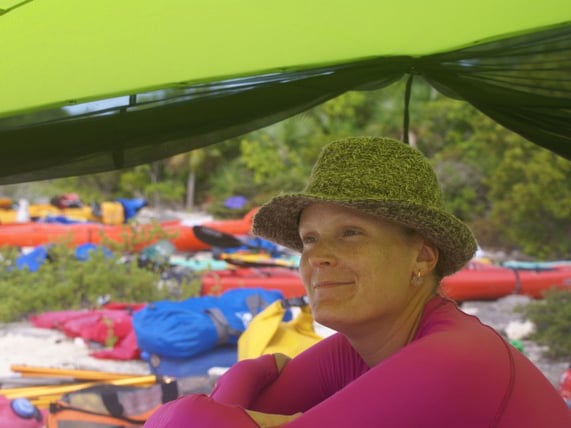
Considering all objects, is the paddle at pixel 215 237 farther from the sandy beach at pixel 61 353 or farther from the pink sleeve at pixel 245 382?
the pink sleeve at pixel 245 382

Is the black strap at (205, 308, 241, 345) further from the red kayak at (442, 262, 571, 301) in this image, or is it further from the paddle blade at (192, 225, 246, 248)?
the paddle blade at (192, 225, 246, 248)

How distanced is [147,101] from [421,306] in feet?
3.41

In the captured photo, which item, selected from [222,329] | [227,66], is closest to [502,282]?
[222,329]

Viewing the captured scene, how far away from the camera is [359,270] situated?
1.46 metres

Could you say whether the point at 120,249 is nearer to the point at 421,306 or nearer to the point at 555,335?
the point at 555,335

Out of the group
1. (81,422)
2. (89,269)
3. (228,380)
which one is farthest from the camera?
(89,269)

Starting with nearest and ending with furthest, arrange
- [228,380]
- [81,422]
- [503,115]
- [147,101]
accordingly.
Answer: [228,380]
[147,101]
[503,115]
[81,422]

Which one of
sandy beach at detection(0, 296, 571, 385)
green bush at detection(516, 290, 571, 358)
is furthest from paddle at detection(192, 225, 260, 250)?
green bush at detection(516, 290, 571, 358)

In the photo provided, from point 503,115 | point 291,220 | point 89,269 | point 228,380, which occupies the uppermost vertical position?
point 503,115

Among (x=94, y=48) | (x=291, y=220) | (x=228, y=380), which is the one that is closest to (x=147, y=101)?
(x=94, y=48)

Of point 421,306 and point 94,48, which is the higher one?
point 94,48

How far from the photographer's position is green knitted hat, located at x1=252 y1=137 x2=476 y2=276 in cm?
143

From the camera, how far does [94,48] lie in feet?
6.24

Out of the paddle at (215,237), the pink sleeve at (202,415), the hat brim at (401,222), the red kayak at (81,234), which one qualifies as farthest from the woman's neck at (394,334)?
the paddle at (215,237)
